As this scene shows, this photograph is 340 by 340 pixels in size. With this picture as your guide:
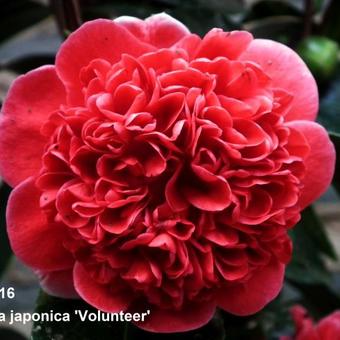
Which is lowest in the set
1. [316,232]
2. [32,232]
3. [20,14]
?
[316,232]

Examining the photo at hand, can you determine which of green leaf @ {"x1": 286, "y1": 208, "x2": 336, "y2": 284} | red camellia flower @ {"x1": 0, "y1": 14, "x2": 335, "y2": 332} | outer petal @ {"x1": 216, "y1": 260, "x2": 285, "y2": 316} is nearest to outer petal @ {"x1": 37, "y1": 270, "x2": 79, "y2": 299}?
red camellia flower @ {"x1": 0, "y1": 14, "x2": 335, "y2": 332}

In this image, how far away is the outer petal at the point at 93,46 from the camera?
1.70ft

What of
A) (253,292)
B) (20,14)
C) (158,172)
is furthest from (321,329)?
(20,14)

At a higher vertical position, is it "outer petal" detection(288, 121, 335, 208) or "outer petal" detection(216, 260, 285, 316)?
"outer petal" detection(288, 121, 335, 208)

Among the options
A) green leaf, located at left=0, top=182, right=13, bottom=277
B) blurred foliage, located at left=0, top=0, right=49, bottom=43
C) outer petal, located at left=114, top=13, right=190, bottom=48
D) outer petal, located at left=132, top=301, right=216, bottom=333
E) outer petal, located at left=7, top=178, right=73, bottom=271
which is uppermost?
outer petal, located at left=114, top=13, right=190, bottom=48

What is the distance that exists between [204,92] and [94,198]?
10 cm

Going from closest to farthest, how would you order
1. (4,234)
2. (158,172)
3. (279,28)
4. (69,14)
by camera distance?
(158,172)
(69,14)
(4,234)
(279,28)

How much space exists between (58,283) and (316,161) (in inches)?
8.3

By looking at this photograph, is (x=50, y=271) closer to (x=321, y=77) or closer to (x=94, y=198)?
(x=94, y=198)

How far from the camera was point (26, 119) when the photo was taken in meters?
0.52

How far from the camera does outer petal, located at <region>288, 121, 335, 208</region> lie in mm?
528

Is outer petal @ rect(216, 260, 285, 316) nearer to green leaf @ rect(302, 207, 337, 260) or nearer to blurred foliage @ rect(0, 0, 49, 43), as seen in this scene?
green leaf @ rect(302, 207, 337, 260)

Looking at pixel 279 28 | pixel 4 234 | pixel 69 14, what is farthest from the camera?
pixel 279 28

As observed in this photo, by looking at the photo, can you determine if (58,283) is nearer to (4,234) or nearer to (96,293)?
(96,293)
